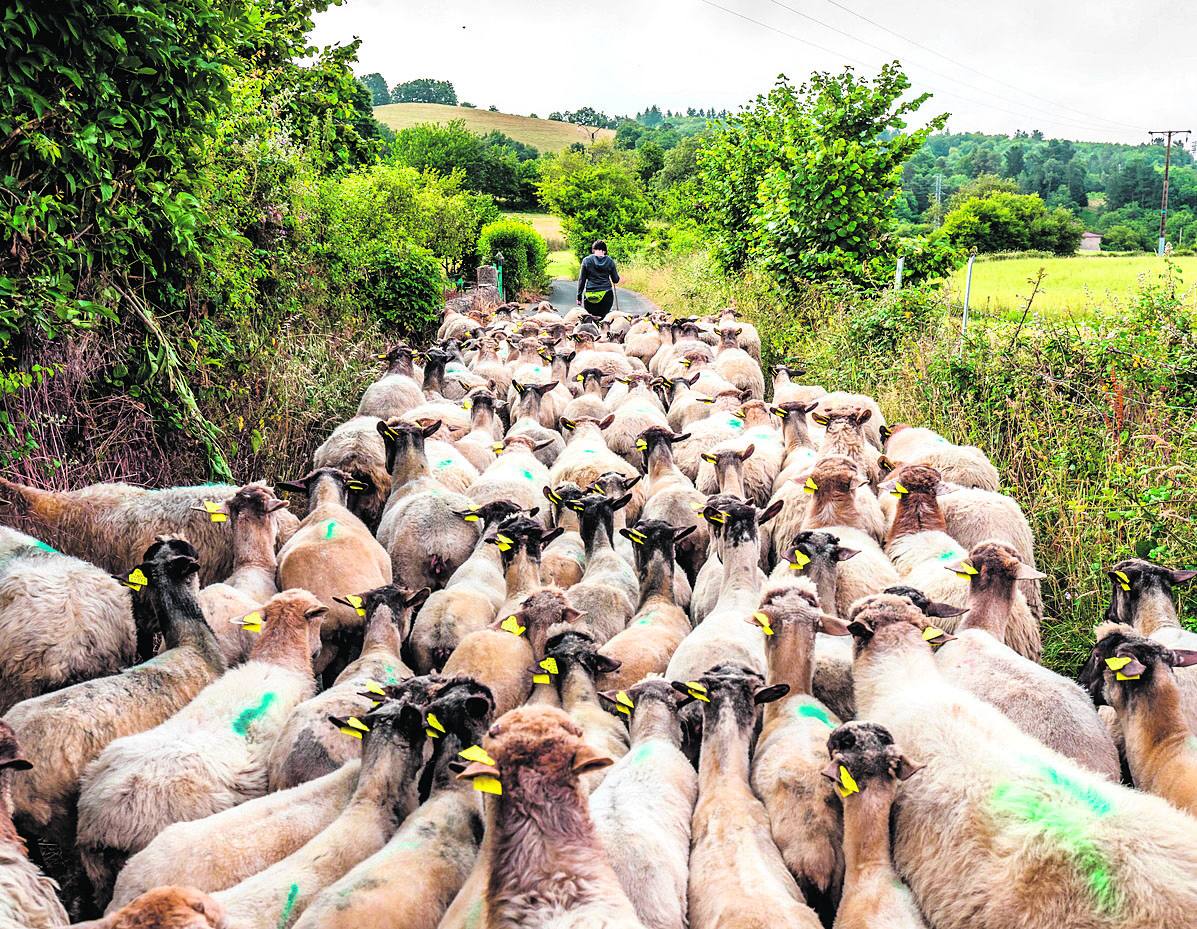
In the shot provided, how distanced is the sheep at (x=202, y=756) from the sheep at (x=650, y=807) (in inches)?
65.0

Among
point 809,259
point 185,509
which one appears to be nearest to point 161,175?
point 185,509

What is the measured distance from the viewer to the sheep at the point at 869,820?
125 inches

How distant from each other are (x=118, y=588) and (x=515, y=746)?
3.26m

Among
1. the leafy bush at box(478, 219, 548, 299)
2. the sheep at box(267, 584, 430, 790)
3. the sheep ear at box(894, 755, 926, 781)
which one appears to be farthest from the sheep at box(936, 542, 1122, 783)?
the leafy bush at box(478, 219, 548, 299)

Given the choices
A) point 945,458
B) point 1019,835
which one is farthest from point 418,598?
point 945,458

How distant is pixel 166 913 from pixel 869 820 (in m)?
2.45

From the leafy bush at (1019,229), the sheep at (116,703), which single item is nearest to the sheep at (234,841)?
the sheep at (116,703)

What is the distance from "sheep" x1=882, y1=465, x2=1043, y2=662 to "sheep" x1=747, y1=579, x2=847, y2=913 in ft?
3.66

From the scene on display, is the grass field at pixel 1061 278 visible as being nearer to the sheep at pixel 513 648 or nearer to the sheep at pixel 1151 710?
the sheep at pixel 1151 710

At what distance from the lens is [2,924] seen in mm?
3049

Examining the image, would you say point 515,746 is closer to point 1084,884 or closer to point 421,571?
point 1084,884

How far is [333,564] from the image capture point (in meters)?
5.89

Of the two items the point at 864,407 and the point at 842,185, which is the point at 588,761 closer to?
the point at 864,407

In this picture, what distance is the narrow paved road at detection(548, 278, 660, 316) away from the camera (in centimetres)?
2755
